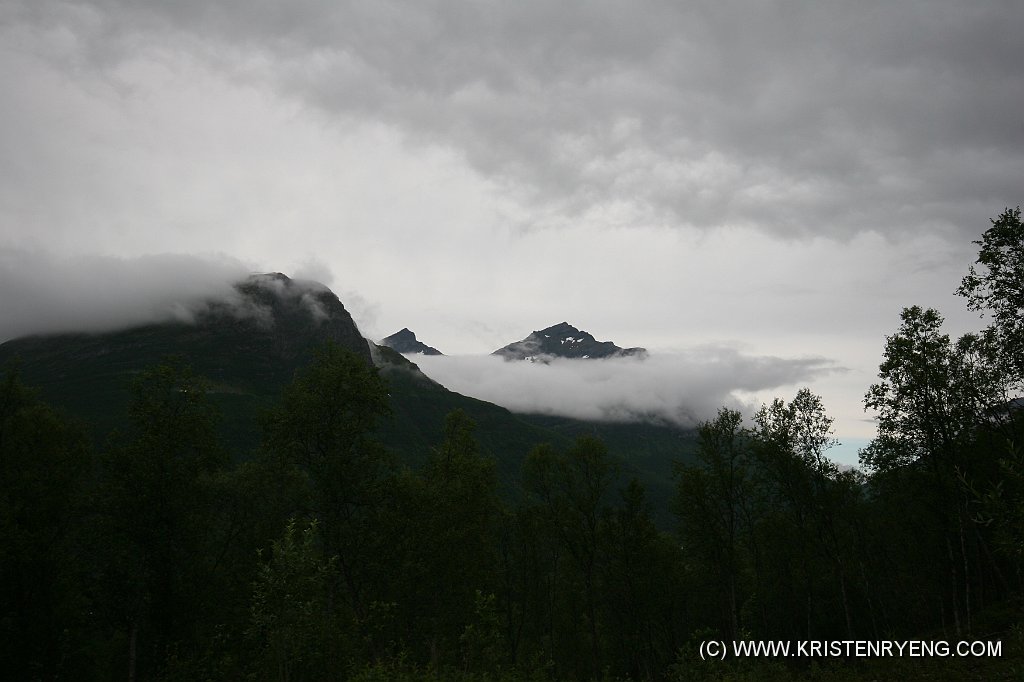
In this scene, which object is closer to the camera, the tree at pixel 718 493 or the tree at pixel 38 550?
the tree at pixel 38 550

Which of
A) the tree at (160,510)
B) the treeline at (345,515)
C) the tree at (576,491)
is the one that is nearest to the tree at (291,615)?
the treeline at (345,515)

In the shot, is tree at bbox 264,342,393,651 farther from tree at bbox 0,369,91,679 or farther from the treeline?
tree at bbox 0,369,91,679

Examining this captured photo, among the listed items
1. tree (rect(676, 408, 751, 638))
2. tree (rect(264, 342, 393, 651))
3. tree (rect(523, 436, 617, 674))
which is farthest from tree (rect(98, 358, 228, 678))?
tree (rect(676, 408, 751, 638))

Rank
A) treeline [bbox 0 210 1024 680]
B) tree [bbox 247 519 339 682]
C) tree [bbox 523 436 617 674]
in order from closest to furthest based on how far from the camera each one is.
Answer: tree [bbox 247 519 339 682], treeline [bbox 0 210 1024 680], tree [bbox 523 436 617 674]

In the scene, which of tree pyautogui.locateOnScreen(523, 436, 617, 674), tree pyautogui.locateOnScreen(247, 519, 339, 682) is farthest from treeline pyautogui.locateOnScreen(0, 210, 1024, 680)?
tree pyautogui.locateOnScreen(523, 436, 617, 674)

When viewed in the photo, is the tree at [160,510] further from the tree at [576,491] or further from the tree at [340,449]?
the tree at [576,491]

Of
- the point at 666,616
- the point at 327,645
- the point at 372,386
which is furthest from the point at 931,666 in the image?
the point at 666,616

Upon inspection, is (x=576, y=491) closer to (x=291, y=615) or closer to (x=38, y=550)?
(x=291, y=615)

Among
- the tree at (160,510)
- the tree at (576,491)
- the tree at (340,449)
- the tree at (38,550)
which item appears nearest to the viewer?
the tree at (38,550)

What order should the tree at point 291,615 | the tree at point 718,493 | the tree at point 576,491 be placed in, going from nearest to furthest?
the tree at point 291,615 < the tree at point 718,493 < the tree at point 576,491

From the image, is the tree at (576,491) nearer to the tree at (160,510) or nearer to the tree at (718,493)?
the tree at (718,493)

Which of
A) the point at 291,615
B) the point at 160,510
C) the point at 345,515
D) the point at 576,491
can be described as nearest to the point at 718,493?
the point at 576,491

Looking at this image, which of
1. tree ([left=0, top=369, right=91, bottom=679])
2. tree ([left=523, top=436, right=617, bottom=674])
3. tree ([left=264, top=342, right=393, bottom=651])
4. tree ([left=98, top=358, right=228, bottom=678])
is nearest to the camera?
tree ([left=0, top=369, right=91, bottom=679])

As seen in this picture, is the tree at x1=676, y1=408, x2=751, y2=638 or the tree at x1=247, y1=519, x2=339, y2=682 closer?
the tree at x1=247, y1=519, x2=339, y2=682
